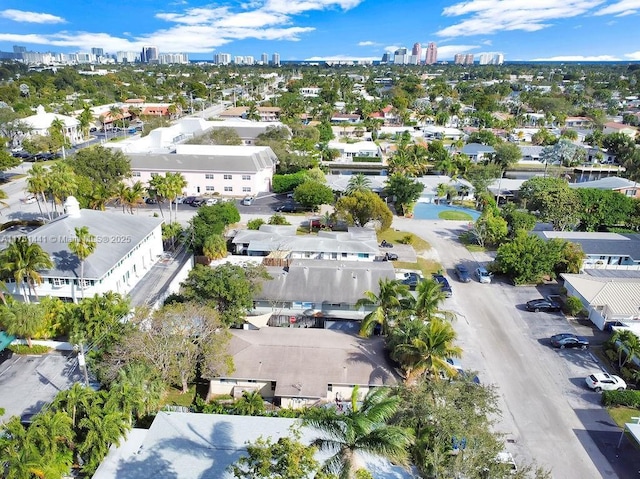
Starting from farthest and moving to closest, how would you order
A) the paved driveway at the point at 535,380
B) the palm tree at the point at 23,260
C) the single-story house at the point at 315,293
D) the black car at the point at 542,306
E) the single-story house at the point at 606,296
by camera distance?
the black car at the point at 542,306, the single-story house at the point at 606,296, the single-story house at the point at 315,293, the palm tree at the point at 23,260, the paved driveway at the point at 535,380

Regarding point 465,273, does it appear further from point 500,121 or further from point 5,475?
point 500,121

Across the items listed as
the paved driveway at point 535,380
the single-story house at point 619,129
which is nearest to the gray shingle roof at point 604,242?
the paved driveway at point 535,380

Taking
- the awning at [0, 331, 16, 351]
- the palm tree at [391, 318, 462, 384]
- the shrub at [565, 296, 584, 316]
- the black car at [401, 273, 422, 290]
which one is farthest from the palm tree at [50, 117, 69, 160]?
the shrub at [565, 296, 584, 316]

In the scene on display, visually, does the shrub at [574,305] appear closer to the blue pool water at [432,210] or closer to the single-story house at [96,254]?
the blue pool water at [432,210]

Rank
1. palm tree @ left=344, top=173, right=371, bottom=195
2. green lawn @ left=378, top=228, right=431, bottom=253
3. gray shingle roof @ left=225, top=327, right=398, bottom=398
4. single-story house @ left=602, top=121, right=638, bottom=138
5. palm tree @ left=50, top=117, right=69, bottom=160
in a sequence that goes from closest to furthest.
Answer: gray shingle roof @ left=225, top=327, right=398, bottom=398
green lawn @ left=378, top=228, right=431, bottom=253
palm tree @ left=344, top=173, right=371, bottom=195
palm tree @ left=50, top=117, right=69, bottom=160
single-story house @ left=602, top=121, right=638, bottom=138

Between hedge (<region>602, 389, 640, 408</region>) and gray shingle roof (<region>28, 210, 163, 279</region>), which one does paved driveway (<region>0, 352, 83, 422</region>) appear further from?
hedge (<region>602, 389, 640, 408</region>)
